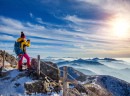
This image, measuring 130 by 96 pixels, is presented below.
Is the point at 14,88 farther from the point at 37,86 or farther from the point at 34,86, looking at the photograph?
the point at 37,86

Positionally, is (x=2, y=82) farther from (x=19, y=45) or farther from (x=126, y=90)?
(x=126, y=90)

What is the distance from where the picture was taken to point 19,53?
358 inches

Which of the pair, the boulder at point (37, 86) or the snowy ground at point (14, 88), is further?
the boulder at point (37, 86)

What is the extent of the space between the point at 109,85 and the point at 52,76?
78.6 feet

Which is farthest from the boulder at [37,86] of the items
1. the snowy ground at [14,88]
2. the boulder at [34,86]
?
the snowy ground at [14,88]

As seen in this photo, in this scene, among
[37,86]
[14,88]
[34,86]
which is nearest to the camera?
[14,88]

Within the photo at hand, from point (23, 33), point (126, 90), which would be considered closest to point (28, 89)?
point (23, 33)

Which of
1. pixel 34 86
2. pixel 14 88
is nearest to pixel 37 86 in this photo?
pixel 34 86

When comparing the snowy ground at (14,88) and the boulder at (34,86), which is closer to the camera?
the snowy ground at (14,88)

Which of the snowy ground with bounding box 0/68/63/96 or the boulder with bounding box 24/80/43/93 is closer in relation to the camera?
the snowy ground with bounding box 0/68/63/96

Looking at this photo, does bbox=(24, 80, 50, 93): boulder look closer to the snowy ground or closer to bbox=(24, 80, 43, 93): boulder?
bbox=(24, 80, 43, 93): boulder

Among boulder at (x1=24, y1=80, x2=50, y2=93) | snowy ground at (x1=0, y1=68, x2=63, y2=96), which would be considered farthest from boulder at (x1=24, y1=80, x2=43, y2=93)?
snowy ground at (x1=0, y1=68, x2=63, y2=96)

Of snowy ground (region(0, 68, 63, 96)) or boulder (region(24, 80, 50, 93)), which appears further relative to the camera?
boulder (region(24, 80, 50, 93))

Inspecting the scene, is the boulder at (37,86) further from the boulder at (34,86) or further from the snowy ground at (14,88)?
the snowy ground at (14,88)
